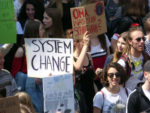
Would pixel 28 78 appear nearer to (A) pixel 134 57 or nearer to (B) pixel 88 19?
(B) pixel 88 19

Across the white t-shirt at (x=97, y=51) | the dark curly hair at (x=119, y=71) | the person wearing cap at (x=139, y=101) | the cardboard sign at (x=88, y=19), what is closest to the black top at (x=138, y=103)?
the person wearing cap at (x=139, y=101)

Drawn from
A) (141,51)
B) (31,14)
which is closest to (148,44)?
(141,51)

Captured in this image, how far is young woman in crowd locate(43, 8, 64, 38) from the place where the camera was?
7166 millimetres

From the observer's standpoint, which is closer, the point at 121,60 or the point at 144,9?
the point at 121,60

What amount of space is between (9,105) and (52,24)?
2654mm

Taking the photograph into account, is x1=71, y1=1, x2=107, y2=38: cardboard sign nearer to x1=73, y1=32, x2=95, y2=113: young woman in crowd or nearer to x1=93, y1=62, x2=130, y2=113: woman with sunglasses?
x1=73, y1=32, x2=95, y2=113: young woman in crowd

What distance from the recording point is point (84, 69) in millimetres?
6375

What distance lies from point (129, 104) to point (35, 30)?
6.27ft

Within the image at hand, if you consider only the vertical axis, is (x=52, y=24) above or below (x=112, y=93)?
above

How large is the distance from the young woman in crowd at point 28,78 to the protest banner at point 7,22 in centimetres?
20

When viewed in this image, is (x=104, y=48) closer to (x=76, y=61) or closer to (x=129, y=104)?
(x=76, y=61)

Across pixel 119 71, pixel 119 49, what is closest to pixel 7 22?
pixel 119 49

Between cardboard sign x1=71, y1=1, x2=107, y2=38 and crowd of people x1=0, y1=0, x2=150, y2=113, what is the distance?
4.9 inches

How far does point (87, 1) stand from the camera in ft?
24.4
